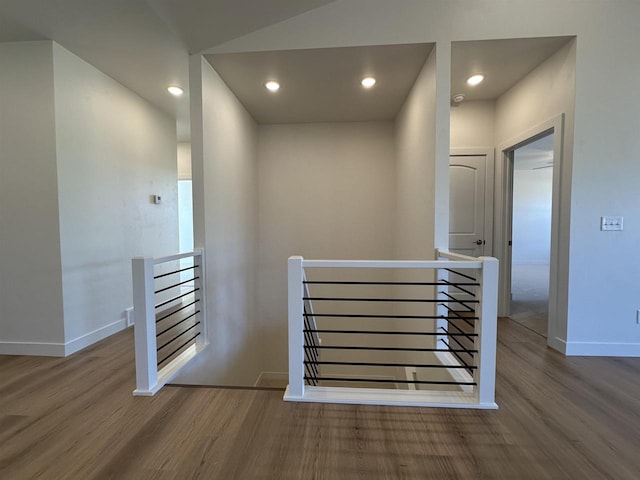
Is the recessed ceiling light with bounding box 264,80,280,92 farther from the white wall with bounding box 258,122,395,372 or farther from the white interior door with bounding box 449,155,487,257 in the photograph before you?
the white interior door with bounding box 449,155,487,257

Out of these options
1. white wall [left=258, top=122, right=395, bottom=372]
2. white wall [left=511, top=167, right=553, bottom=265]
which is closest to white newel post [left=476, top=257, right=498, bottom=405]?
white wall [left=258, top=122, right=395, bottom=372]

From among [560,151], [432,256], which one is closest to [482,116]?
[560,151]

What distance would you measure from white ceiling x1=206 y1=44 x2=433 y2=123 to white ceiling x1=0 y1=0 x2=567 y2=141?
1 centimetres

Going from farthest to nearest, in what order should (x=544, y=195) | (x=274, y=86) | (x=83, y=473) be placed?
1. (x=544, y=195)
2. (x=274, y=86)
3. (x=83, y=473)

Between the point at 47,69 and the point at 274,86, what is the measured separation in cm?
192

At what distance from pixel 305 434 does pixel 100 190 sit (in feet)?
9.72

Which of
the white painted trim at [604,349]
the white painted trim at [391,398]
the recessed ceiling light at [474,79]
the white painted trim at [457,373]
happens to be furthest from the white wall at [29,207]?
the white painted trim at [604,349]

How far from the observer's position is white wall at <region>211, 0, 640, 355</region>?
2297 mm

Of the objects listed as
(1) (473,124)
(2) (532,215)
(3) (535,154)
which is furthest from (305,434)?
(2) (532,215)

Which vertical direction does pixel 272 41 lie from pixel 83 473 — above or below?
above

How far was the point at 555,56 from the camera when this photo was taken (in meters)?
2.53

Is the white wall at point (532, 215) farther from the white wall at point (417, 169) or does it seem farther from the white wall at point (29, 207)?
the white wall at point (29, 207)

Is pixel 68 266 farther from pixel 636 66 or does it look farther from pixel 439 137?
pixel 636 66

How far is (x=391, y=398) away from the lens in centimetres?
175
